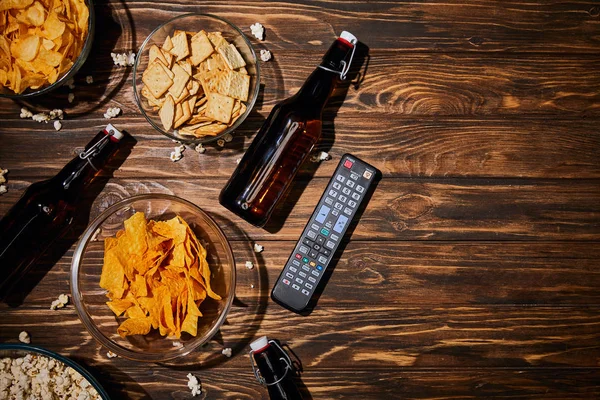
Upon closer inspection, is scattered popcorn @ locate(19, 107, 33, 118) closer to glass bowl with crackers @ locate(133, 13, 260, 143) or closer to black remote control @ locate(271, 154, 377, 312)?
glass bowl with crackers @ locate(133, 13, 260, 143)

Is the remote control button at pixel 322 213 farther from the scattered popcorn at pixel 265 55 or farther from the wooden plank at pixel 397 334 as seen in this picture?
the scattered popcorn at pixel 265 55

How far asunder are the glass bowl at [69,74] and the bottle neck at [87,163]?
0.15 meters

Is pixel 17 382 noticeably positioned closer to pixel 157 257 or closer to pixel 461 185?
pixel 157 257

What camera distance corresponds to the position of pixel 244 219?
1309 millimetres

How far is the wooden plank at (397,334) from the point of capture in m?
1.33

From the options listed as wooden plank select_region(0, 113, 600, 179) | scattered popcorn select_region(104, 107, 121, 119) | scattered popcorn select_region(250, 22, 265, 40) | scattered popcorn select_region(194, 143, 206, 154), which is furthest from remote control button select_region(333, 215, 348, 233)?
scattered popcorn select_region(104, 107, 121, 119)

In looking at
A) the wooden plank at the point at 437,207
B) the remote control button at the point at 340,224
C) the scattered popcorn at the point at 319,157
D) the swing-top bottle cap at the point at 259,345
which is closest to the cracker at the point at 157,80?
the wooden plank at the point at 437,207

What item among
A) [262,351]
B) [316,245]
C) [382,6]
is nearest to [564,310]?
[316,245]

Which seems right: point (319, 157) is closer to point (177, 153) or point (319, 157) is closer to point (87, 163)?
point (177, 153)

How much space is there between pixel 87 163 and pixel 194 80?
309 millimetres

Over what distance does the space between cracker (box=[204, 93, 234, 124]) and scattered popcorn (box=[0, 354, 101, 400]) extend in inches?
27.2

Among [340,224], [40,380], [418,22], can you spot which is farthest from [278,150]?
[40,380]

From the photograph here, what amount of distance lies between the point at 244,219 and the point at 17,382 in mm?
646

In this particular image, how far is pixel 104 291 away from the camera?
129 centimetres
